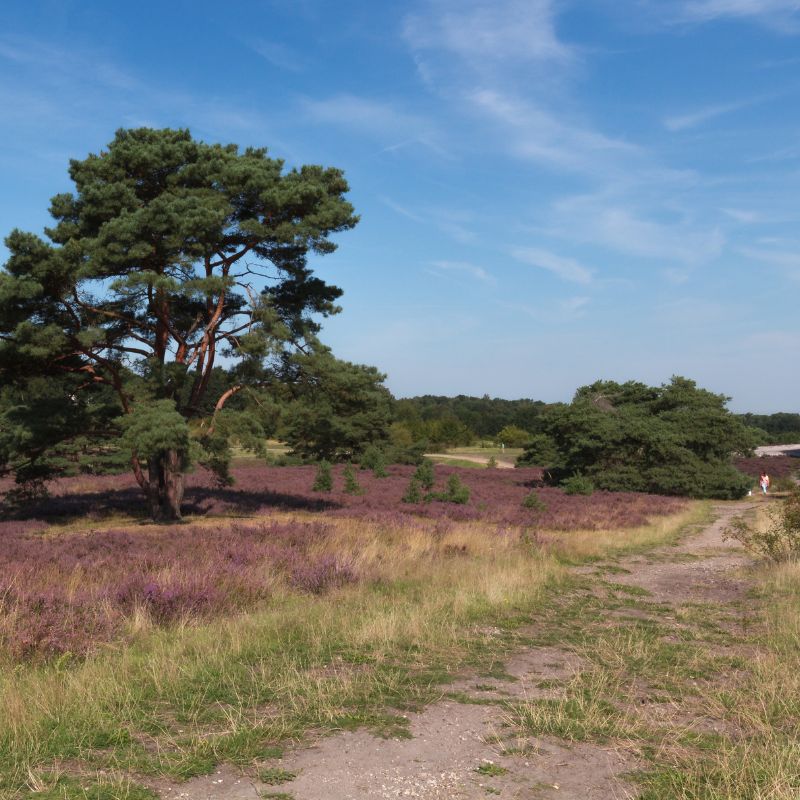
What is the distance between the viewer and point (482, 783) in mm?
4016

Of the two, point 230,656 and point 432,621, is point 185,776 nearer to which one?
point 230,656

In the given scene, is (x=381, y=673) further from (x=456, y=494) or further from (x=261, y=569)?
(x=456, y=494)

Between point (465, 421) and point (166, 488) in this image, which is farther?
point (465, 421)

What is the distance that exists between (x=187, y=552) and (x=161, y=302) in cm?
866

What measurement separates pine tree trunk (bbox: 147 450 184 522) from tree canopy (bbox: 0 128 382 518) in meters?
0.04

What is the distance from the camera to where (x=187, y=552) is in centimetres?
1222

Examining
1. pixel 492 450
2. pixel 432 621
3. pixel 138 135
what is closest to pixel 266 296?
pixel 138 135

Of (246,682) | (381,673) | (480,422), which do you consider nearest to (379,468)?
(381,673)

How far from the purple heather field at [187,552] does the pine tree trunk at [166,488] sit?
0.67m

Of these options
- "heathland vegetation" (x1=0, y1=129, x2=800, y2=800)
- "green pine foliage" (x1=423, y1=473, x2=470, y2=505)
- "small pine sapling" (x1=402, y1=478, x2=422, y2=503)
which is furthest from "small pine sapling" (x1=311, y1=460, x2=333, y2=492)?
"green pine foliage" (x1=423, y1=473, x2=470, y2=505)

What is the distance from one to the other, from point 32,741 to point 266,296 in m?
16.1

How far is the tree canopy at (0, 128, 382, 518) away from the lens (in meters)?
16.8

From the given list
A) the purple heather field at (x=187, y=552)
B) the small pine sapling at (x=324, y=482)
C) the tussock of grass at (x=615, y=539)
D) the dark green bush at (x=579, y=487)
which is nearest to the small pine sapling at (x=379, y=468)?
the small pine sapling at (x=324, y=482)

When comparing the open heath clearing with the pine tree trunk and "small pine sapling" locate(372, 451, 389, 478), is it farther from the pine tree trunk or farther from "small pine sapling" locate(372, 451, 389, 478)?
"small pine sapling" locate(372, 451, 389, 478)
